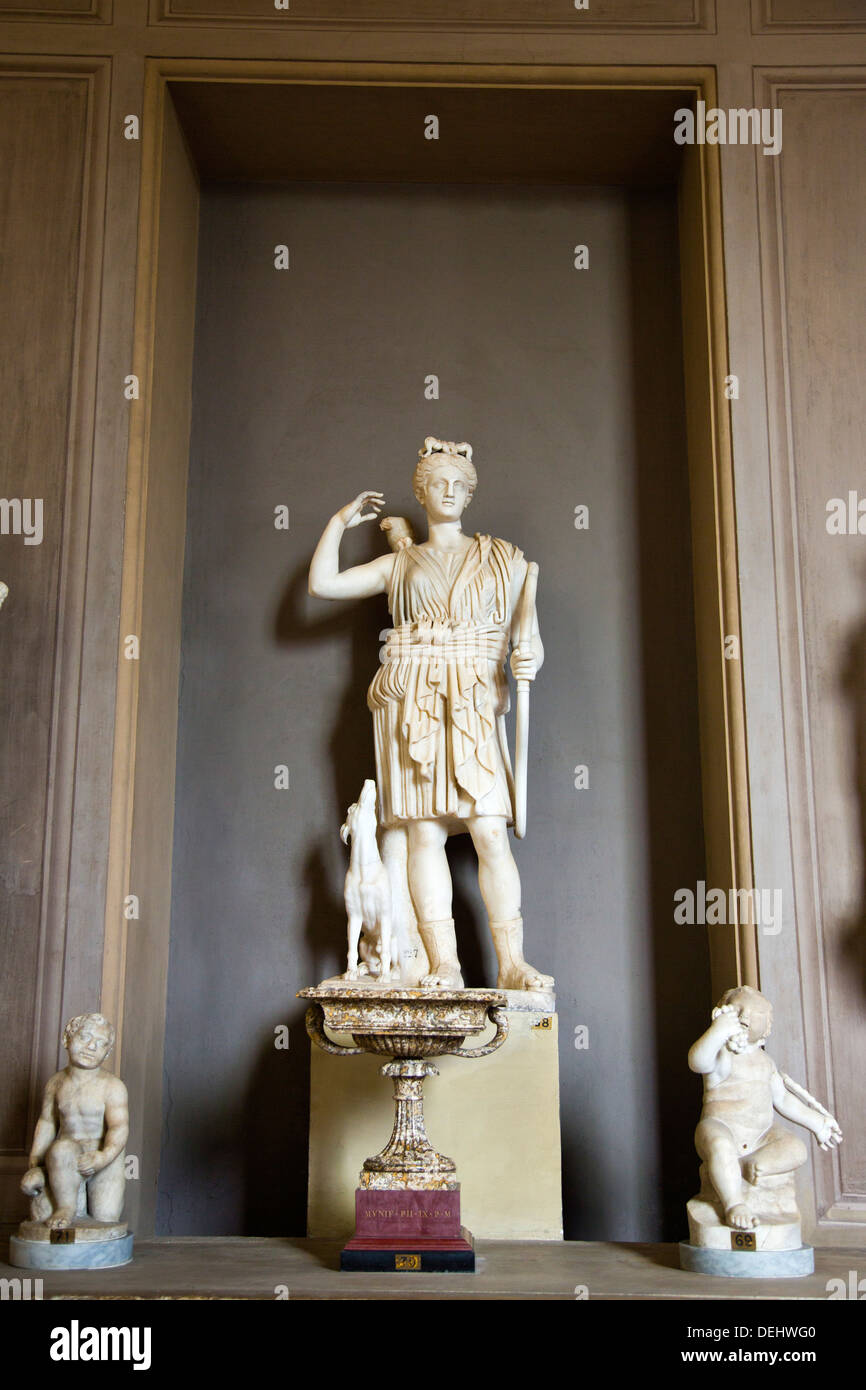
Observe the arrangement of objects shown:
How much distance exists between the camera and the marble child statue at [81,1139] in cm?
396

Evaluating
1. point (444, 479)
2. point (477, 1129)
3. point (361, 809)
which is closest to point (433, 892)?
point (361, 809)

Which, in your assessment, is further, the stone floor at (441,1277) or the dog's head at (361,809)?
the dog's head at (361,809)

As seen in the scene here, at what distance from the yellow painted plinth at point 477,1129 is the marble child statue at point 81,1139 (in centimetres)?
80

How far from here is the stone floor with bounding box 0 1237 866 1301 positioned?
140 inches

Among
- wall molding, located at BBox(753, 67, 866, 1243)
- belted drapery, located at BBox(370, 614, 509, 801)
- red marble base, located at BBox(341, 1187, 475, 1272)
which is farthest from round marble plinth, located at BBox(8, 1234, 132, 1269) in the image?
wall molding, located at BBox(753, 67, 866, 1243)

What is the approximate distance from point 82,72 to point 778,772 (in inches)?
148

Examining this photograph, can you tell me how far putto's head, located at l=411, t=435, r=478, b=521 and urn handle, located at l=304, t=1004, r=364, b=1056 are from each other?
1.94 m

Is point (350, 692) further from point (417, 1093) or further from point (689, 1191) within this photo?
point (689, 1191)

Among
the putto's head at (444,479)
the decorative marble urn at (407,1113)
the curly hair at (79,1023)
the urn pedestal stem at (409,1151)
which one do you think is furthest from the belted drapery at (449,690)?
the curly hair at (79,1023)

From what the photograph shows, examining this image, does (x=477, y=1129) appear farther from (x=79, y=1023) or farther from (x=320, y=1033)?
(x=79, y=1023)

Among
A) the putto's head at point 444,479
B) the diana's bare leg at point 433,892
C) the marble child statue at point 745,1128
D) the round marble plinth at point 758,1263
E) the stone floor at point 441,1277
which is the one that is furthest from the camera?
the putto's head at point 444,479

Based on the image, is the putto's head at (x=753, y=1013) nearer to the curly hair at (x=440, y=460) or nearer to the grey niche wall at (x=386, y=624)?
the grey niche wall at (x=386, y=624)

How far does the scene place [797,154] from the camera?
209 inches

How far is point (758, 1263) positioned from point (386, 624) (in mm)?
2799
